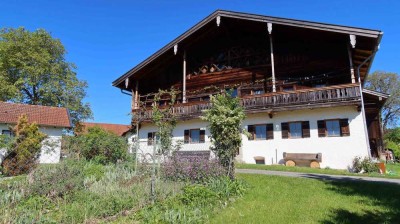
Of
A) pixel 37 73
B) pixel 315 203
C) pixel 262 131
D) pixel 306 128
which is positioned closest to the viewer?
pixel 315 203

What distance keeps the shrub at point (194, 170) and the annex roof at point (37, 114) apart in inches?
748

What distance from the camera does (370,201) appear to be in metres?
7.61

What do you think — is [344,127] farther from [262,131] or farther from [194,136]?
→ [194,136]

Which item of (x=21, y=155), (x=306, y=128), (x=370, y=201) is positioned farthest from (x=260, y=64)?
(x=21, y=155)

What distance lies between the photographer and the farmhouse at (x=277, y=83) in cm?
1623

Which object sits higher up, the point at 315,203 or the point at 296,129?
the point at 296,129

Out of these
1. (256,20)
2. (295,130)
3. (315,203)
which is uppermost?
(256,20)

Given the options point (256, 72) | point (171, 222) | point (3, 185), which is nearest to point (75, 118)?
point (256, 72)

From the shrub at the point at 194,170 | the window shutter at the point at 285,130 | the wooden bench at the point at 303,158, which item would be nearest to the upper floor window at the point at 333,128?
the wooden bench at the point at 303,158

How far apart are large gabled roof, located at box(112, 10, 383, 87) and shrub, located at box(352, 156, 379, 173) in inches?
247

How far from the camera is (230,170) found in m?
10.0

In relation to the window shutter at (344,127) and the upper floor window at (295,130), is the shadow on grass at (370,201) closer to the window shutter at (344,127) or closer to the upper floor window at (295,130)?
the window shutter at (344,127)

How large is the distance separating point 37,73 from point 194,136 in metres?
22.0

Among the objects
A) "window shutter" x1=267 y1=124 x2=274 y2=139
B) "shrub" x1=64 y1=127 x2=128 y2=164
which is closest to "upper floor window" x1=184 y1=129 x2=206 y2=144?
"window shutter" x1=267 y1=124 x2=274 y2=139
